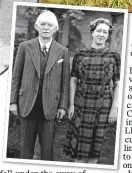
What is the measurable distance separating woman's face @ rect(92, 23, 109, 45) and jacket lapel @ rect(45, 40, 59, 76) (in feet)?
0.42

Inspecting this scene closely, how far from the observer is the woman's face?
1.25 m

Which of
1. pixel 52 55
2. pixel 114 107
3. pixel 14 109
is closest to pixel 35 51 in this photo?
pixel 52 55

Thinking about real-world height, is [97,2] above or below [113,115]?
above

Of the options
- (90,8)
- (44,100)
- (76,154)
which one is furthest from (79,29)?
(76,154)

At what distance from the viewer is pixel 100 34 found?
1.25 metres

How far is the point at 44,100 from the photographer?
1.24 m

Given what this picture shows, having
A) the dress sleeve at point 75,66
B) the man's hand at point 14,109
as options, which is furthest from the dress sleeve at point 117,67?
the man's hand at point 14,109

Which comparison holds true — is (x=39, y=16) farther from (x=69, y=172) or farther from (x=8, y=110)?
(x=69, y=172)

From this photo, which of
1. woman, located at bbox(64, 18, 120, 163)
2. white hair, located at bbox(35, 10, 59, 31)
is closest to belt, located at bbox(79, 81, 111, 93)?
woman, located at bbox(64, 18, 120, 163)

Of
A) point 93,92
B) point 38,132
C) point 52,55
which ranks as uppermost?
point 52,55

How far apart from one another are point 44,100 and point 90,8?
335 mm

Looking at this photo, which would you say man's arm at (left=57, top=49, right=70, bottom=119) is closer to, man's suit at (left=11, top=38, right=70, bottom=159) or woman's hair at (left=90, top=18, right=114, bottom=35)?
man's suit at (left=11, top=38, right=70, bottom=159)

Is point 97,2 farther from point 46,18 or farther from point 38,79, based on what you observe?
point 38,79

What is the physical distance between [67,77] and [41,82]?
0.09 meters
